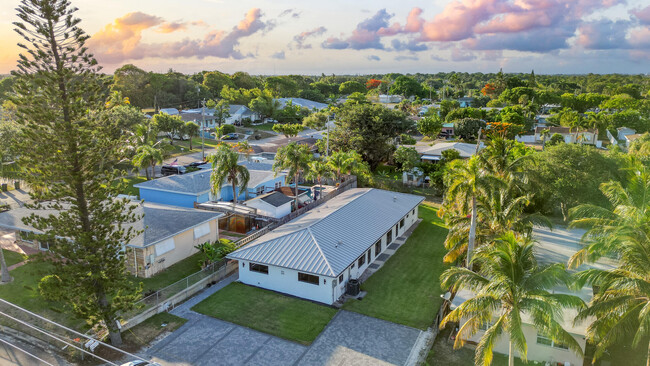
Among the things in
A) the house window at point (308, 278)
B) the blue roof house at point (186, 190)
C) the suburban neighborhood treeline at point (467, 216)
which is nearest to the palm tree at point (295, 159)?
the suburban neighborhood treeline at point (467, 216)

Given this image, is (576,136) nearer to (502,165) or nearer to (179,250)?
(502,165)

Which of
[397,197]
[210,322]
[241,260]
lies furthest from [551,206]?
[210,322]

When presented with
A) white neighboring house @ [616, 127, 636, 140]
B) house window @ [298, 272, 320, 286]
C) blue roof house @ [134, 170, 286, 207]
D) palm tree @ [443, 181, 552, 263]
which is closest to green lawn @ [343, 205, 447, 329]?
house window @ [298, 272, 320, 286]

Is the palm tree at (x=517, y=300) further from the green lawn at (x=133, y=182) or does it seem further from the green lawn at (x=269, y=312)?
the green lawn at (x=133, y=182)

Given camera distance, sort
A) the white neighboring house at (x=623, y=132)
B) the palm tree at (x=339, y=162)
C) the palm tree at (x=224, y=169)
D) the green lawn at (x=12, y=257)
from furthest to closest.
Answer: the white neighboring house at (x=623, y=132), the palm tree at (x=339, y=162), the palm tree at (x=224, y=169), the green lawn at (x=12, y=257)

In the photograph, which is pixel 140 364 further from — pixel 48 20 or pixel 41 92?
pixel 48 20

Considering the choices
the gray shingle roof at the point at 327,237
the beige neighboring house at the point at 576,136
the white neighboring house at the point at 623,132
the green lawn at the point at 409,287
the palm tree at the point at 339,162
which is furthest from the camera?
the white neighboring house at the point at 623,132

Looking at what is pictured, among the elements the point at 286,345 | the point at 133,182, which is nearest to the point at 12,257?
the point at 133,182
